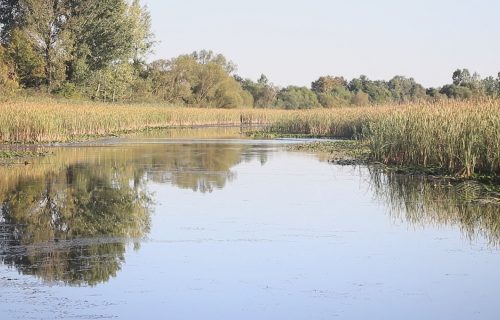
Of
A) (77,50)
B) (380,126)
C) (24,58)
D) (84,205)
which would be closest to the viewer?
(84,205)

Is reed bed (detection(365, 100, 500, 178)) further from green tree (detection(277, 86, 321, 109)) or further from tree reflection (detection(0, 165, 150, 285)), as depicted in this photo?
green tree (detection(277, 86, 321, 109))

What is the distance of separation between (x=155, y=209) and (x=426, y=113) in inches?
377

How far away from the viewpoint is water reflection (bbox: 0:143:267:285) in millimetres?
8609

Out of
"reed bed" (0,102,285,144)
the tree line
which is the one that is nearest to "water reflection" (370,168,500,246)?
"reed bed" (0,102,285,144)

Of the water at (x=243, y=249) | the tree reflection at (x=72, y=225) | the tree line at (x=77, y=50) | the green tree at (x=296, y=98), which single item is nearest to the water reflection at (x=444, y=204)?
the water at (x=243, y=249)

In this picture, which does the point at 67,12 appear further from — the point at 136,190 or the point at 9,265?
the point at 9,265

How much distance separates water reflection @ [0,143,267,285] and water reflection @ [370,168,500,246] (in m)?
3.76

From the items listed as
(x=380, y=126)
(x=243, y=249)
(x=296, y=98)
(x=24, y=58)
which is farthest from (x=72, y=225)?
(x=296, y=98)

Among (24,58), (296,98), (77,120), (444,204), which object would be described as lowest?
(444,204)

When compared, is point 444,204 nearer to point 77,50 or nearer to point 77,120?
point 77,120

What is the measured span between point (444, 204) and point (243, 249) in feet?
16.8

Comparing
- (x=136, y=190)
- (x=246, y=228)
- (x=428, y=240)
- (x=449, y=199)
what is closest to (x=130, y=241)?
(x=246, y=228)

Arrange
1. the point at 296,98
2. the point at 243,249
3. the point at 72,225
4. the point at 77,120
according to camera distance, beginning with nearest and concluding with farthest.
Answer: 1. the point at 243,249
2. the point at 72,225
3. the point at 77,120
4. the point at 296,98

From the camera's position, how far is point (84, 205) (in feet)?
42.1
